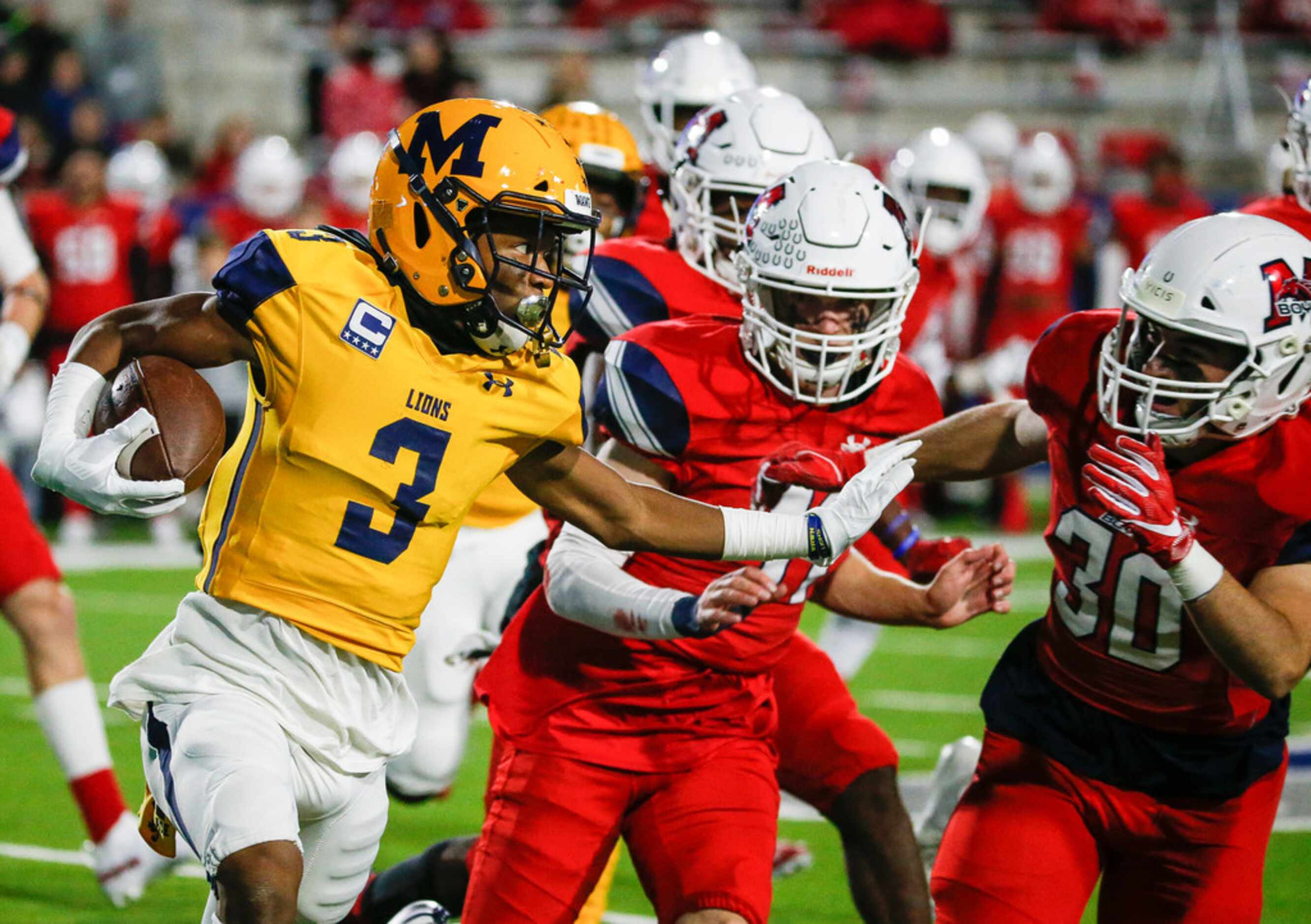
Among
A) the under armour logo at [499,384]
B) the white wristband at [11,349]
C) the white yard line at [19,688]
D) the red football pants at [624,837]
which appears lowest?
the white yard line at [19,688]

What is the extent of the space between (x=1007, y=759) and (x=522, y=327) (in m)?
1.20

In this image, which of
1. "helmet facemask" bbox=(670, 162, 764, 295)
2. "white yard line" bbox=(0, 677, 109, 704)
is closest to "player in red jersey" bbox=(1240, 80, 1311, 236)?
"helmet facemask" bbox=(670, 162, 764, 295)

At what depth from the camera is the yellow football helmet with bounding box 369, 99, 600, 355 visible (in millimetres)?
2943

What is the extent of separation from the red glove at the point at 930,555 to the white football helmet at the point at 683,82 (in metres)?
1.86

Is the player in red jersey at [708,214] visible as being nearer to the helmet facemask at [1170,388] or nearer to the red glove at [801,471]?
the red glove at [801,471]

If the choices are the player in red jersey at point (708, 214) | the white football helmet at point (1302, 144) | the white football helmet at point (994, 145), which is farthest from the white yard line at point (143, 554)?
the player in red jersey at point (708, 214)

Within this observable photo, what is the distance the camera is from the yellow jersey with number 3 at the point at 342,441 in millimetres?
2875

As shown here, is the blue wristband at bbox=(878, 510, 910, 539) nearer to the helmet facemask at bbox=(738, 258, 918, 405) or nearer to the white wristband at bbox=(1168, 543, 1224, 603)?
→ the helmet facemask at bbox=(738, 258, 918, 405)

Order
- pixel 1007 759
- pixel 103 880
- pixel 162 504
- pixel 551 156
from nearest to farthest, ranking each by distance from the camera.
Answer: pixel 162 504 < pixel 551 156 < pixel 1007 759 < pixel 103 880

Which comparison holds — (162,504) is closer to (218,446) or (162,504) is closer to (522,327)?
(218,446)

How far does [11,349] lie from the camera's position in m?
4.69

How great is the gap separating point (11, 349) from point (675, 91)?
6.41 feet

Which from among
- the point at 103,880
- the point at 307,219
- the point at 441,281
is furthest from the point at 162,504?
the point at 307,219

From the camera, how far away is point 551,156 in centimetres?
302
